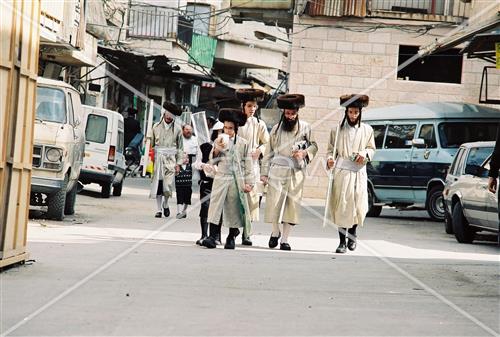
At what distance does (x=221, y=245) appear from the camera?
47.8ft

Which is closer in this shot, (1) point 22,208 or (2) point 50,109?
(1) point 22,208

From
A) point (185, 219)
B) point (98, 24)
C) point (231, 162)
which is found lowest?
point (185, 219)

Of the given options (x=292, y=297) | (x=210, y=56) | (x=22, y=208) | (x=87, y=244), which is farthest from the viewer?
(x=210, y=56)

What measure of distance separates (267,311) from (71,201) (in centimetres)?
1085

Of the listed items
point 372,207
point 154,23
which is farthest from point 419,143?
point 154,23

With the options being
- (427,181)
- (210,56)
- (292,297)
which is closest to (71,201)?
(427,181)

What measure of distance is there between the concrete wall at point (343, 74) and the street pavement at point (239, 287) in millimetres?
14622

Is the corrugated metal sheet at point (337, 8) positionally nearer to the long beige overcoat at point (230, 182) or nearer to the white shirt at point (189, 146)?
the white shirt at point (189, 146)

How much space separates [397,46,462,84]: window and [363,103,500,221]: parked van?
7.49 m

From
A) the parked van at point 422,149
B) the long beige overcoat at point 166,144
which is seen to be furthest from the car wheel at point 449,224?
the long beige overcoat at point 166,144

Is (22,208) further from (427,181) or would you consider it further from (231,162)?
(427,181)

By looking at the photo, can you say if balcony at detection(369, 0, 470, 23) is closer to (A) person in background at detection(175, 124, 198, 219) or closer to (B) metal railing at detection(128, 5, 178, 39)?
(A) person in background at detection(175, 124, 198, 219)

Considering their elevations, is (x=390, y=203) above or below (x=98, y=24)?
below

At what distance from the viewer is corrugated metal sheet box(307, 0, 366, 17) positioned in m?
31.0
